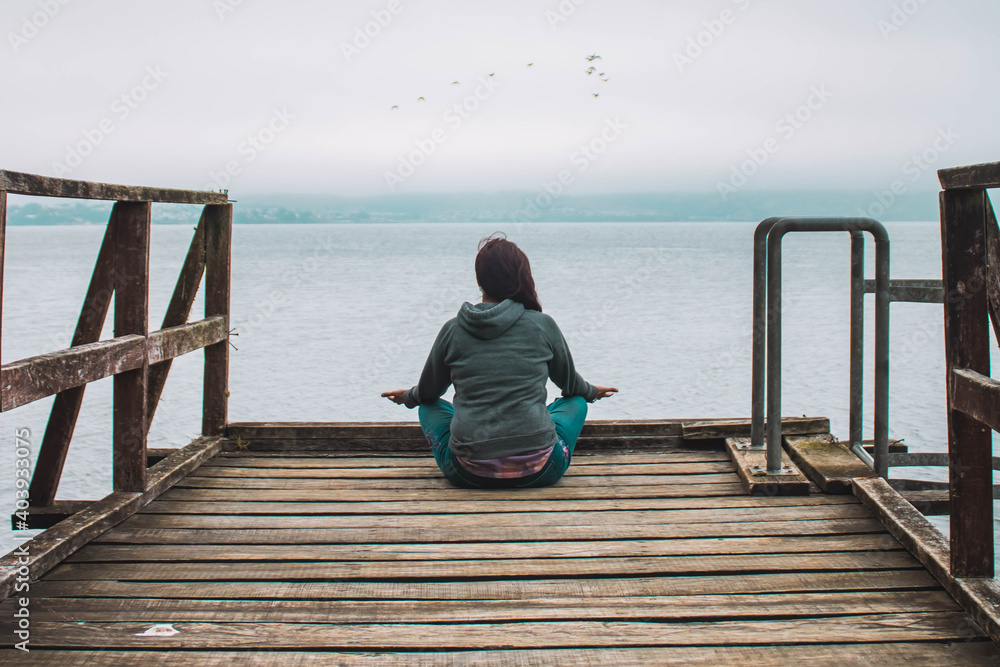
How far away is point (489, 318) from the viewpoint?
11.1 feet

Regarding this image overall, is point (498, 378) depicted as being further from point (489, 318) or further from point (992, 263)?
point (992, 263)

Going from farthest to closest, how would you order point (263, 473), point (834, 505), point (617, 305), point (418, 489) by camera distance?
point (617, 305)
point (263, 473)
point (418, 489)
point (834, 505)

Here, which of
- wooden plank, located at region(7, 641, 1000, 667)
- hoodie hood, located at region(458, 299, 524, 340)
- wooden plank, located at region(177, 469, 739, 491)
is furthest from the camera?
wooden plank, located at region(177, 469, 739, 491)

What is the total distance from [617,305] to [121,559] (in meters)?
19.7

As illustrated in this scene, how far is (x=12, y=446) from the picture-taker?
366 inches

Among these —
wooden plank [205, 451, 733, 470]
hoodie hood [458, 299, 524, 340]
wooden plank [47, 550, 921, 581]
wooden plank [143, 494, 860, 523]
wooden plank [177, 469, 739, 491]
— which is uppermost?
hoodie hood [458, 299, 524, 340]

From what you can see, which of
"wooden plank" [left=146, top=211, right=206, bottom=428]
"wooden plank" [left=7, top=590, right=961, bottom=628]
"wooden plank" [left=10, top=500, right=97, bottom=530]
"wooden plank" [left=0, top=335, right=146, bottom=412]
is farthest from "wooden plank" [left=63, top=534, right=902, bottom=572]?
"wooden plank" [left=146, top=211, right=206, bottom=428]

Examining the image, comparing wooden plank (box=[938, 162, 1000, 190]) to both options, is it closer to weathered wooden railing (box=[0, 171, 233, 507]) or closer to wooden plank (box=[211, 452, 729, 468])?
wooden plank (box=[211, 452, 729, 468])

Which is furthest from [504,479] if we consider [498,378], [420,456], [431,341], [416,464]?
[431,341]

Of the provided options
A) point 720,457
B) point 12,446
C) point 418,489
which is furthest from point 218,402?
point 12,446

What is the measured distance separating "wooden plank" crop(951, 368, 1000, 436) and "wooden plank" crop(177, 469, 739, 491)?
1345 mm

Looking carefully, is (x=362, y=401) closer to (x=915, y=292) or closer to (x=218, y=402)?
(x=218, y=402)

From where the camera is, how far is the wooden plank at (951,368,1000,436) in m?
2.13

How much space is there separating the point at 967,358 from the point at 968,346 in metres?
0.03
